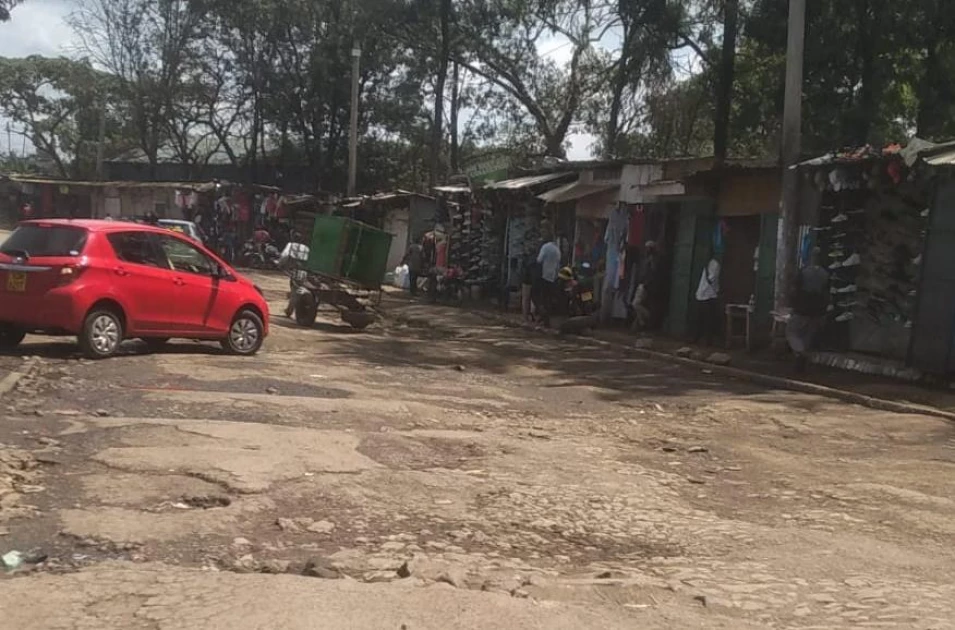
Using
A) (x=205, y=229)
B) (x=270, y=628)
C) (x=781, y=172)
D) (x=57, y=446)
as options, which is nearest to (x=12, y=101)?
(x=205, y=229)

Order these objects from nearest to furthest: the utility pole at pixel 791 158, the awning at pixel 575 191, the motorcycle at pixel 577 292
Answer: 1. the utility pole at pixel 791 158
2. the motorcycle at pixel 577 292
3. the awning at pixel 575 191

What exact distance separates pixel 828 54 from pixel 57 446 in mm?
19437

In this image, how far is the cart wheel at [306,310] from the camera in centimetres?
1852

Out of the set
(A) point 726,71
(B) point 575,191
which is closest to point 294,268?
(B) point 575,191

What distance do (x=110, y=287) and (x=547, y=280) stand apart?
10.4m

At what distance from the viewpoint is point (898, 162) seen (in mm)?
12836

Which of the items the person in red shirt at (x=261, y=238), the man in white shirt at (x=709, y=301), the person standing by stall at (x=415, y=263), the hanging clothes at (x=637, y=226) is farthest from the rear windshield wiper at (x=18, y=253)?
the person in red shirt at (x=261, y=238)

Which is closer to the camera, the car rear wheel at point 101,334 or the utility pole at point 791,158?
the car rear wheel at point 101,334

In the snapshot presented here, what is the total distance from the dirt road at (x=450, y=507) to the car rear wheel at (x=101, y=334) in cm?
23

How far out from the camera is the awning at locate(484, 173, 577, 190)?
2277 cm

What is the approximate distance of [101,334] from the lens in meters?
11.5

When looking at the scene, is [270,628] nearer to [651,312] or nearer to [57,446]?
[57,446]

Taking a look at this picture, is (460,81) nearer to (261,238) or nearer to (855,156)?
(261,238)

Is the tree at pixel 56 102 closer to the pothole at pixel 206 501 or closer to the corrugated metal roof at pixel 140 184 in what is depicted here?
the corrugated metal roof at pixel 140 184
